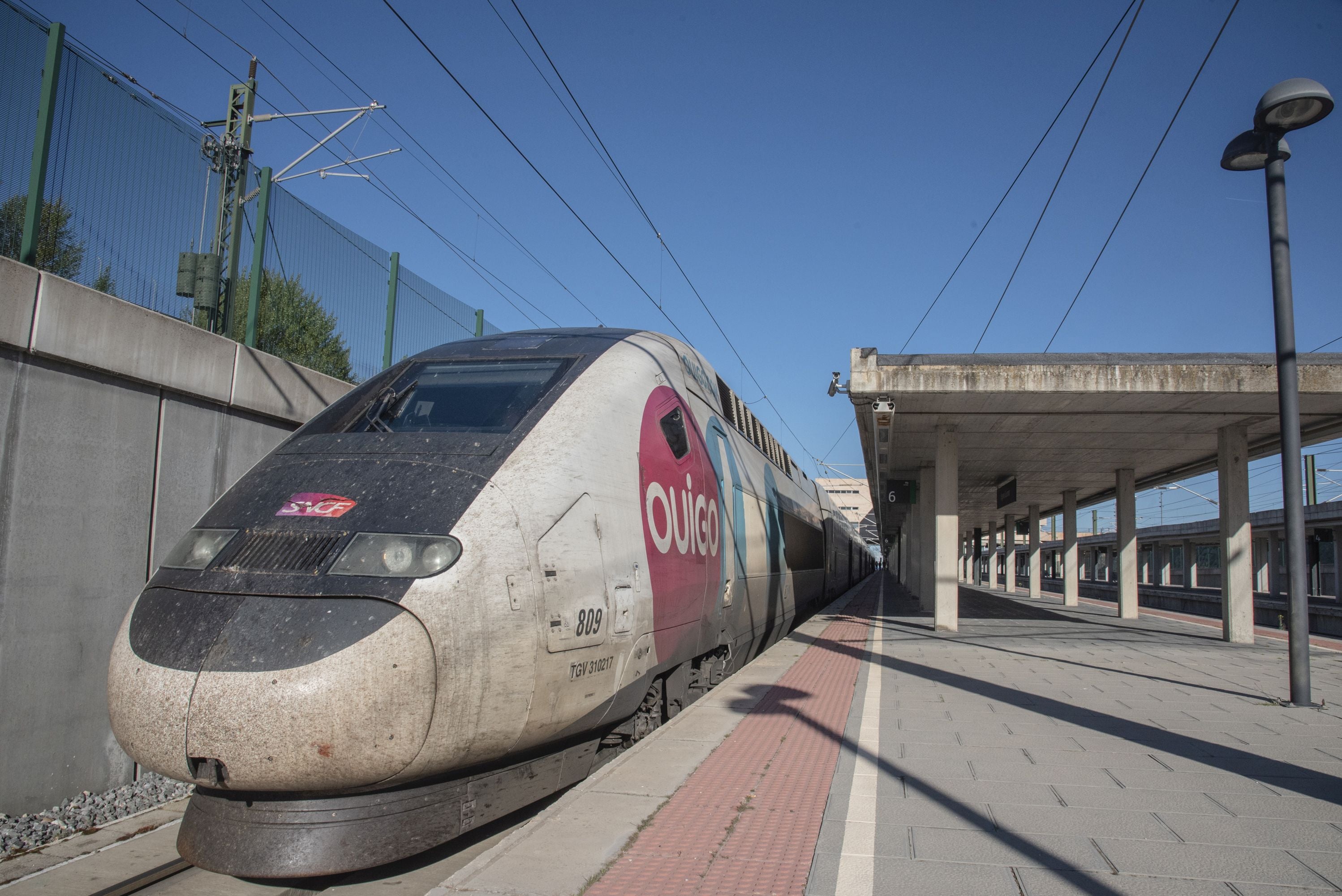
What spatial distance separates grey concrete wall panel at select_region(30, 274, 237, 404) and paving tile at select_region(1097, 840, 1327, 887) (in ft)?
23.1

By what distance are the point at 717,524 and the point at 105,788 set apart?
5035 millimetres

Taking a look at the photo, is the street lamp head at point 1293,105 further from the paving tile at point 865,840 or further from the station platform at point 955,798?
the paving tile at point 865,840

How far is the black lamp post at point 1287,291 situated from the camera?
7.92 meters

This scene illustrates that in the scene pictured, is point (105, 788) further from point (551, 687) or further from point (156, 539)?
point (551, 687)

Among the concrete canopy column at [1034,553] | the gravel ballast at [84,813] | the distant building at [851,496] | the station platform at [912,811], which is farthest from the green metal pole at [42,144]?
the distant building at [851,496]

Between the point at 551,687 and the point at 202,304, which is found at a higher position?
the point at 202,304

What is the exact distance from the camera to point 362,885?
4195 mm

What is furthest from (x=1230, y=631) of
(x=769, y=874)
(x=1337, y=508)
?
(x=1337, y=508)

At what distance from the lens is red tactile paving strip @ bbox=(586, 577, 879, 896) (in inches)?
138

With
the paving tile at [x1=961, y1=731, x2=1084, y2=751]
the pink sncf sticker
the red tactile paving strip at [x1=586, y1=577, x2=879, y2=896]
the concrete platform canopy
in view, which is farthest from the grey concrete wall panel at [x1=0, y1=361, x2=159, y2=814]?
the concrete platform canopy

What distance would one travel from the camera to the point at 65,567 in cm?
613

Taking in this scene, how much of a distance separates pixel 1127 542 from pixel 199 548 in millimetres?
23921

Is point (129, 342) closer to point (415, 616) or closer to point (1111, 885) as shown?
point (415, 616)

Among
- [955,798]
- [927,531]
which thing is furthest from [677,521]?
[927,531]
